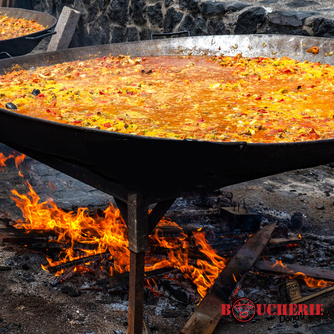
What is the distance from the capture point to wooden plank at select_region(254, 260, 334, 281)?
3301mm

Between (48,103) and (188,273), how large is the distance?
5.03ft

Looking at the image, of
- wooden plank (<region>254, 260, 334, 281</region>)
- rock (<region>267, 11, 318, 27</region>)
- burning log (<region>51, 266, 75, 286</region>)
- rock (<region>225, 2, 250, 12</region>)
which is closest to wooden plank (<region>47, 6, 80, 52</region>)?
rock (<region>225, 2, 250, 12</region>)

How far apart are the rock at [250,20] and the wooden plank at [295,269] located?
135 inches

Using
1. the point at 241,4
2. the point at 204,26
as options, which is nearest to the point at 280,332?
the point at 241,4

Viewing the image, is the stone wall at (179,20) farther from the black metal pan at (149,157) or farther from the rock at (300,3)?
the black metal pan at (149,157)

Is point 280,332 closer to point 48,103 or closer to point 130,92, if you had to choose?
point 130,92

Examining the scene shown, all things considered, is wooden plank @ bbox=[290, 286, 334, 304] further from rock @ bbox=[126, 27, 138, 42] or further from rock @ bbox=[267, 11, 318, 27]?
rock @ bbox=[126, 27, 138, 42]

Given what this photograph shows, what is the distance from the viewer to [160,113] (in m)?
2.85

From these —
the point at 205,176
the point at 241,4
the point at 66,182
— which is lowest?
the point at 66,182

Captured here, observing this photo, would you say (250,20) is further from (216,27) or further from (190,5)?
(190,5)

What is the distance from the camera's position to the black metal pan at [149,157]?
195 centimetres

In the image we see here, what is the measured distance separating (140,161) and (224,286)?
4.54 feet

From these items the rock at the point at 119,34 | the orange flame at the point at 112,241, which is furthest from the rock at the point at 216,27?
the orange flame at the point at 112,241

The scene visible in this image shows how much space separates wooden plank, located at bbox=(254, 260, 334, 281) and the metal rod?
3.85ft
